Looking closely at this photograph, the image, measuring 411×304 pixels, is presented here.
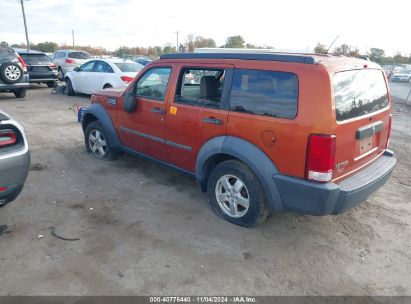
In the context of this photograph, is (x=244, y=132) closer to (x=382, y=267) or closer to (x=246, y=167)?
(x=246, y=167)

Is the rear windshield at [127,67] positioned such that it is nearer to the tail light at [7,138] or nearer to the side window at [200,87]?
the side window at [200,87]

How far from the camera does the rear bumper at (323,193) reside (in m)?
2.83

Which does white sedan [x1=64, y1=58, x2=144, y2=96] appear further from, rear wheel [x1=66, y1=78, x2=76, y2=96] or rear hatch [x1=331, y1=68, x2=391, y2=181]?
rear hatch [x1=331, y1=68, x2=391, y2=181]

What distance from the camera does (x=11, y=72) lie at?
10172 millimetres

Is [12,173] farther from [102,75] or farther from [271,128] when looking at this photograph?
[102,75]

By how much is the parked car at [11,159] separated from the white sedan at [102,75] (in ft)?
22.8

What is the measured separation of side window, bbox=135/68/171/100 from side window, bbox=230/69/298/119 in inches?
45.1

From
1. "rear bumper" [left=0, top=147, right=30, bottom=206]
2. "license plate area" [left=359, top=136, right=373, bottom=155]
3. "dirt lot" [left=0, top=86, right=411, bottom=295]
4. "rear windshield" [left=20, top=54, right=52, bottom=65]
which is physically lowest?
"dirt lot" [left=0, top=86, right=411, bottom=295]

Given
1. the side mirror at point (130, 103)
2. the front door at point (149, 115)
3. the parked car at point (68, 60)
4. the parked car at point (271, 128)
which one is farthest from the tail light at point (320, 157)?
the parked car at point (68, 60)

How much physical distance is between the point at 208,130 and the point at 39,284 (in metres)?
2.14

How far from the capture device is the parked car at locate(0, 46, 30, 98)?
32.8 ft

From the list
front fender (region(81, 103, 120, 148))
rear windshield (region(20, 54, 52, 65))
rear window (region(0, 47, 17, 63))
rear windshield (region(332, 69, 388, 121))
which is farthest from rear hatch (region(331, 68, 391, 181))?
rear windshield (region(20, 54, 52, 65))

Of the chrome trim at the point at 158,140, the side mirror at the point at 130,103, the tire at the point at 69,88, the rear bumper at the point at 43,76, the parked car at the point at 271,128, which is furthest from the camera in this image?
the rear bumper at the point at 43,76

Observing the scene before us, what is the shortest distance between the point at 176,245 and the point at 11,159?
175 cm
